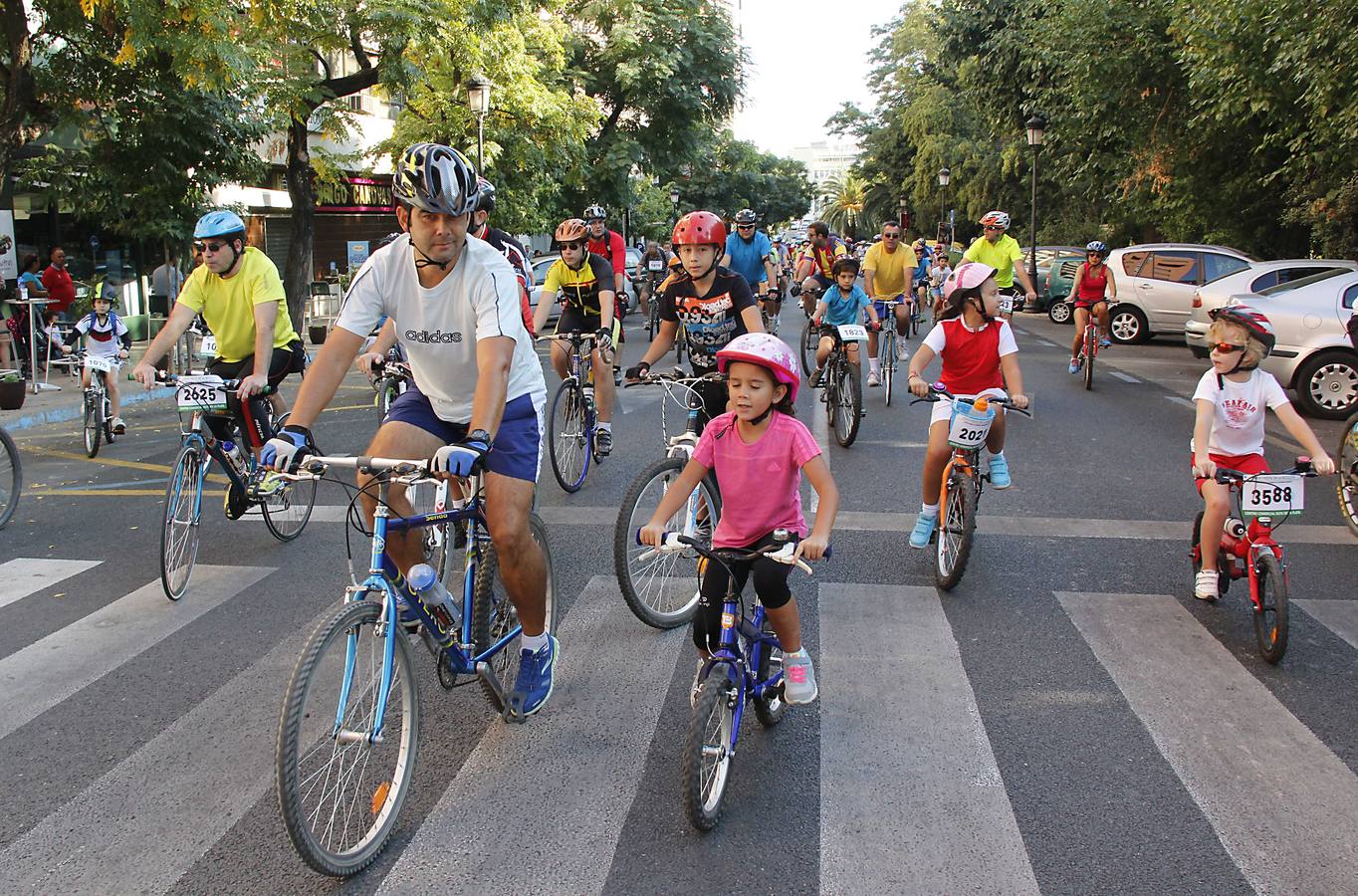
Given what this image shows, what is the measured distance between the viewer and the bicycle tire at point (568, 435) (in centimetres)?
852

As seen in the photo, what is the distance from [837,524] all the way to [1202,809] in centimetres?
398

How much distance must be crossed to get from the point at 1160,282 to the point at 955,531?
15781 mm

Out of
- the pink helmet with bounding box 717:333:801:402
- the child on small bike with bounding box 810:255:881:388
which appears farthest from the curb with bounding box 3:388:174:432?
the pink helmet with bounding box 717:333:801:402

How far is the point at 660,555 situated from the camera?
228 inches

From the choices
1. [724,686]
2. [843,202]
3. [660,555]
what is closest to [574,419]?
[660,555]

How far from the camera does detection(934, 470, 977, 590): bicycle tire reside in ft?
19.7

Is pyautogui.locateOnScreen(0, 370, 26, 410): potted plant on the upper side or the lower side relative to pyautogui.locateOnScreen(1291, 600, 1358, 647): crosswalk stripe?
upper

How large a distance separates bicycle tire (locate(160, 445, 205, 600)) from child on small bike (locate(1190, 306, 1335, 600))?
5.13 m

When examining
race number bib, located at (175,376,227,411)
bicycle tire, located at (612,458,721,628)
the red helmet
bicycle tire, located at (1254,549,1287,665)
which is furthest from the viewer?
race number bib, located at (175,376,227,411)

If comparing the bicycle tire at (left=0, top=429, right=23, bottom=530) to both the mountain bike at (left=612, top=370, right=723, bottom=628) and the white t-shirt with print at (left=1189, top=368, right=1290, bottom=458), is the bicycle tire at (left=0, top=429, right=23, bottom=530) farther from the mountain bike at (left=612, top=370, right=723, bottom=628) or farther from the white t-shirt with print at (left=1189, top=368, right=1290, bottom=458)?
the white t-shirt with print at (left=1189, top=368, right=1290, bottom=458)

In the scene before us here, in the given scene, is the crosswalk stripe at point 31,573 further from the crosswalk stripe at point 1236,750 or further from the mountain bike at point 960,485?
the crosswalk stripe at point 1236,750

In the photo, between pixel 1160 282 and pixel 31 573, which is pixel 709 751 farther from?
pixel 1160 282

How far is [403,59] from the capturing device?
19.3 meters

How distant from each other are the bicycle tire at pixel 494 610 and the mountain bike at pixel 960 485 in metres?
2.33
